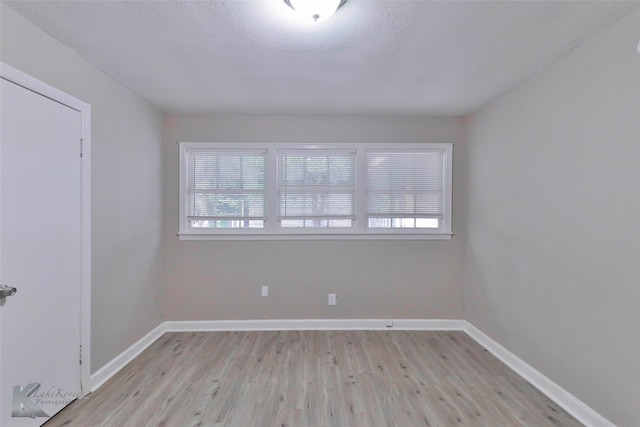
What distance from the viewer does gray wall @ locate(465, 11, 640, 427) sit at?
167cm

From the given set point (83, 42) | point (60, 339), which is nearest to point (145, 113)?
point (83, 42)

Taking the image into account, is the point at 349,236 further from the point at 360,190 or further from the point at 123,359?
the point at 123,359

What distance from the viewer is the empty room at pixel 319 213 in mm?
1688

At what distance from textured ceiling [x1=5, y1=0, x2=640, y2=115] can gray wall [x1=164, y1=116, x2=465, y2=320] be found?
1.82 ft

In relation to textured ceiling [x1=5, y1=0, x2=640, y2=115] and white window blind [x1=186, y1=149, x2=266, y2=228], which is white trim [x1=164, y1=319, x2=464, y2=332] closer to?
white window blind [x1=186, y1=149, x2=266, y2=228]

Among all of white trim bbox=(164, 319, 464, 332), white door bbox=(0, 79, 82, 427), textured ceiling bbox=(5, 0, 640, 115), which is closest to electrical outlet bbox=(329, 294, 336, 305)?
white trim bbox=(164, 319, 464, 332)

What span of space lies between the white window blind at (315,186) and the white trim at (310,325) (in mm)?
1133

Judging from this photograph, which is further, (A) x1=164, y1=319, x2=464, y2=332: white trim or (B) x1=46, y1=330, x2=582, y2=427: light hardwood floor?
(A) x1=164, y1=319, x2=464, y2=332: white trim

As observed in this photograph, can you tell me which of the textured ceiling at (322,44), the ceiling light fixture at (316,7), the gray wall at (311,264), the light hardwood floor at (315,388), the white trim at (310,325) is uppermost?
the textured ceiling at (322,44)

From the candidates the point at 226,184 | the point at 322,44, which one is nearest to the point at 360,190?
the point at 226,184

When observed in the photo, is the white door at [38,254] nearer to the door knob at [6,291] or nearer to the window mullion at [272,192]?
the door knob at [6,291]

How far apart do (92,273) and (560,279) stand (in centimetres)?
349

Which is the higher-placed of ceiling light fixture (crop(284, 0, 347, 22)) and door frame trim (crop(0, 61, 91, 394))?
ceiling light fixture (crop(284, 0, 347, 22))

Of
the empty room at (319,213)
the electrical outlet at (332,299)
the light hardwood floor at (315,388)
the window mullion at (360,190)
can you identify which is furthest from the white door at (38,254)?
the window mullion at (360,190)
